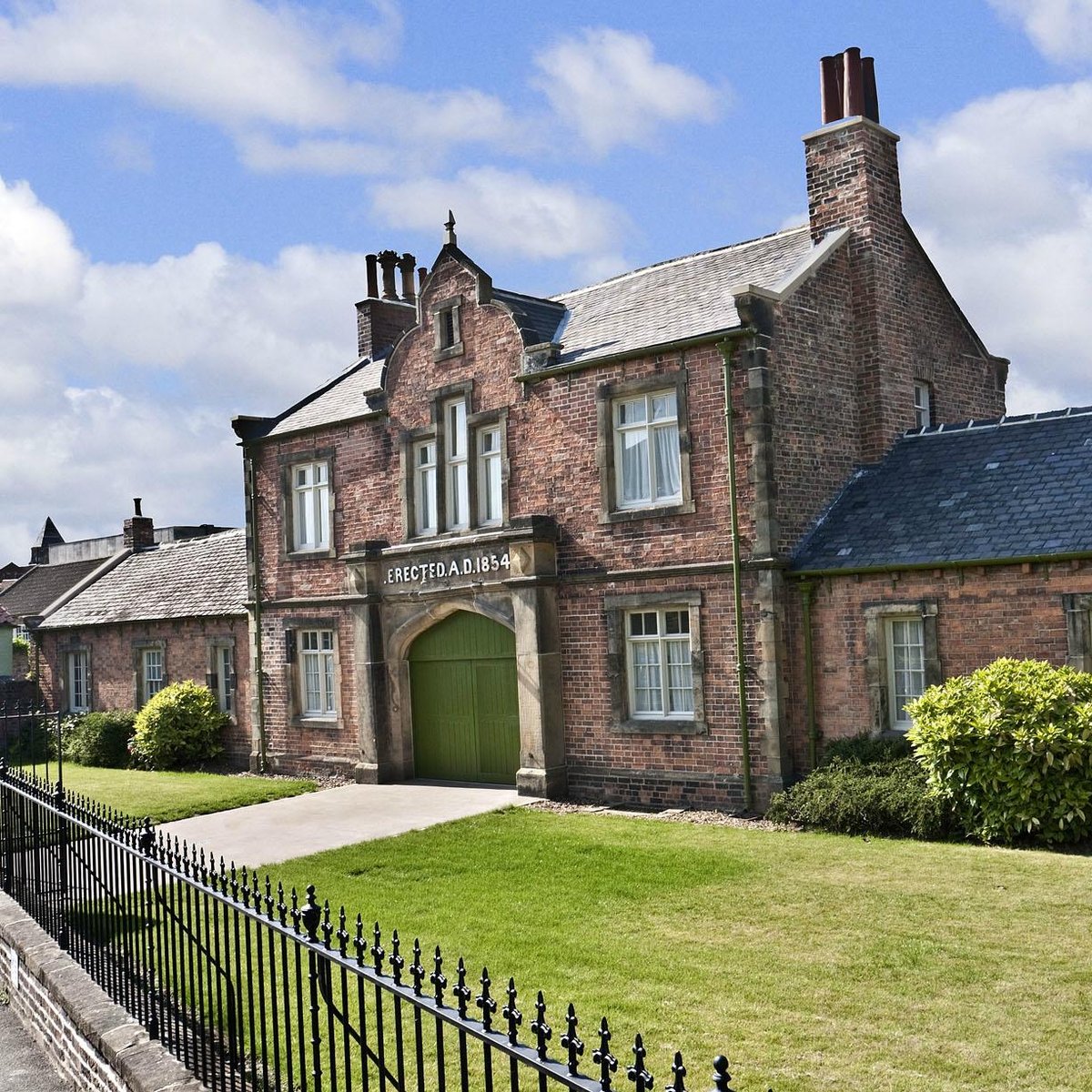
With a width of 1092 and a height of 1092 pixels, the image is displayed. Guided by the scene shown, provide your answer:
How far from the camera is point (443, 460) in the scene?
20484mm

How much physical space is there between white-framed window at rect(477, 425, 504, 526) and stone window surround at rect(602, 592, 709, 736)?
3045 millimetres

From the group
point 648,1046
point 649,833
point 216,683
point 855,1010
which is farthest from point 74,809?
point 216,683

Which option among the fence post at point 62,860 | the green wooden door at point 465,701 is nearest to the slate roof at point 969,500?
the green wooden door at point 465,701

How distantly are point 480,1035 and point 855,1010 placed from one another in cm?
467

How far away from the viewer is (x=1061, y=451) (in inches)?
633

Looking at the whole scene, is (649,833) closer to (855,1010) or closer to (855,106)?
(855,1010)

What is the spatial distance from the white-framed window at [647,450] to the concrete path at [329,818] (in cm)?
514

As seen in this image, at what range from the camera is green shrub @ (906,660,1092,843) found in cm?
1280

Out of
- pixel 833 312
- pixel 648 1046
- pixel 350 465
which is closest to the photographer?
pixel 648 1046

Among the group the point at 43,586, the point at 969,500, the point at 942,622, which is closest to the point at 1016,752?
the point at 942,622

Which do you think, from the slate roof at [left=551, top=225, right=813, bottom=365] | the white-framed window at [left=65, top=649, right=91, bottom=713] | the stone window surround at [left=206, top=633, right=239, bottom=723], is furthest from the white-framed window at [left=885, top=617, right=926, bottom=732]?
the white-framed window at [left=65, top=649, right=91, bottom=713]

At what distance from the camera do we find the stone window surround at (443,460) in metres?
19.5

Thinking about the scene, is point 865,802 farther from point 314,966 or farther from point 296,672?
point 296,672

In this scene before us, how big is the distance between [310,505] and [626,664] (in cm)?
862
